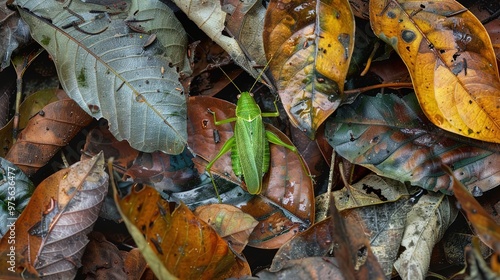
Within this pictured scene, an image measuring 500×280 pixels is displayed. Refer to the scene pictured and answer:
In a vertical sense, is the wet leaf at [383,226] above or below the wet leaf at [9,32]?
below

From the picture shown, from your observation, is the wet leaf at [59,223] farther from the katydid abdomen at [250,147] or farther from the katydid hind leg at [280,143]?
the katydid hind leg at [280,143]

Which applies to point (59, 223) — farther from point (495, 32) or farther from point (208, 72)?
point (495, 32)

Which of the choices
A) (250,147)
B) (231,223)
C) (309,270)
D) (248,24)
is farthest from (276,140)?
(309,270)

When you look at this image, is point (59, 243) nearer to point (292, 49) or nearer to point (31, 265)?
point (31, 265)

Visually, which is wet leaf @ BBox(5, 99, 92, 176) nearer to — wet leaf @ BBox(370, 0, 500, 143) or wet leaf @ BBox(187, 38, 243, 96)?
wet leaf @ BBox(187, 38, 243, 96)

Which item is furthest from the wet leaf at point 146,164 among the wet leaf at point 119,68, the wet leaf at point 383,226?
the wet leaf at point 383,226

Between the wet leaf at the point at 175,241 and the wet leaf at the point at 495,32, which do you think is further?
the wet leaf at the point at 495,32
